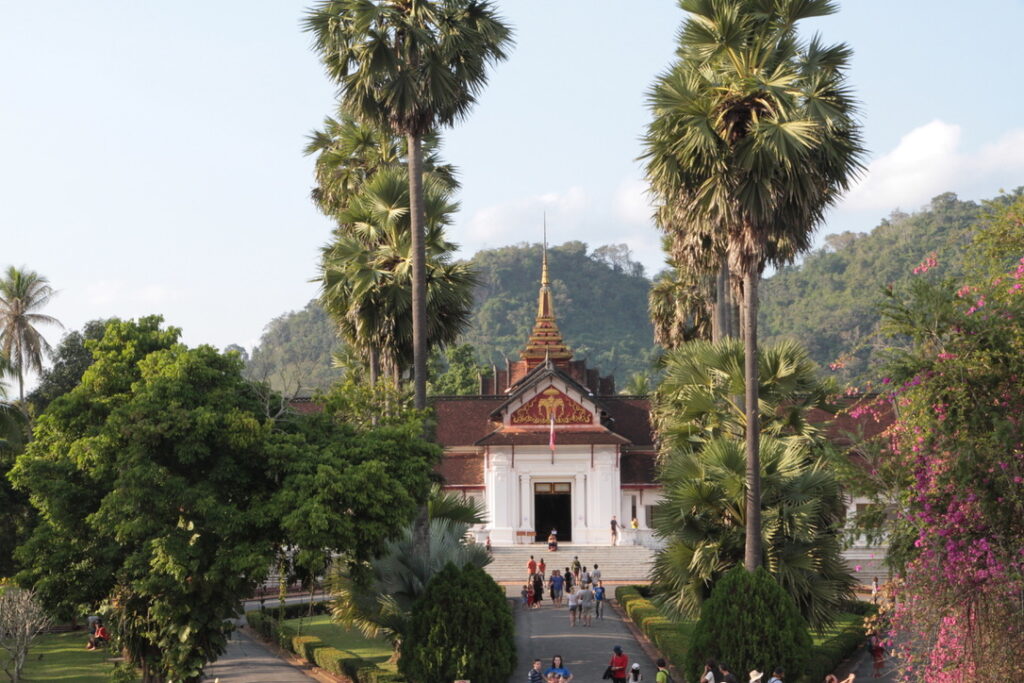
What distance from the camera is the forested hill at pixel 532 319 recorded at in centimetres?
14325

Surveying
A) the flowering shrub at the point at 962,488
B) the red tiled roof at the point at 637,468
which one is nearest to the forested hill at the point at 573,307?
the red tiled roof at the point at 637,468

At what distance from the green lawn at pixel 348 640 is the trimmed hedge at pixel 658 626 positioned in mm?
5830

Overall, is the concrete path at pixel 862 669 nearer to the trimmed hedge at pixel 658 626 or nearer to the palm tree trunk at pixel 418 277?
the trimmed hedge at pixel 658 626

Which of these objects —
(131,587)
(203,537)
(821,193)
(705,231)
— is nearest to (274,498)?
(203,537)

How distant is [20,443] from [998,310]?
2335cm

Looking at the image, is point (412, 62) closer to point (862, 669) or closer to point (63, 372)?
point (862, 669)

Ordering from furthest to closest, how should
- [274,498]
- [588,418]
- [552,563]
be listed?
[588,418] → [552,563] → [274,498]

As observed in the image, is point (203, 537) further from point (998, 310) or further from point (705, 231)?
point (998, 310)

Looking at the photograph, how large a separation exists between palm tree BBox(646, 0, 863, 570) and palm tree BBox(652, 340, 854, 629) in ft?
3.68

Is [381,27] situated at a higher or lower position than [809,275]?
lower

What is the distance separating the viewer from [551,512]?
54094 millimetres

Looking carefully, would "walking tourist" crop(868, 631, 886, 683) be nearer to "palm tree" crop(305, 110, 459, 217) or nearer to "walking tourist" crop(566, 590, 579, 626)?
"walking tourist" crop(566, 590, 579, 626)

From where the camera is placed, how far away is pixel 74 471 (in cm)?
2430

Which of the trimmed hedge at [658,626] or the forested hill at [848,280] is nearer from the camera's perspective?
the trimmed hedge at [658,626]
